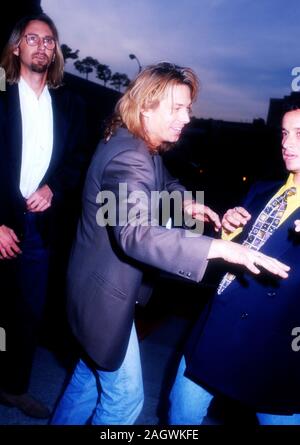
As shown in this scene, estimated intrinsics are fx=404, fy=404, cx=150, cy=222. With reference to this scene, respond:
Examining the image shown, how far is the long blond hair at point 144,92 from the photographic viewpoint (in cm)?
170

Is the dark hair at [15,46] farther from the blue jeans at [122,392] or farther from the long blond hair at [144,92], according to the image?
the blue jeans at [122,392]

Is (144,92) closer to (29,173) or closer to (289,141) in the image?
(289,141)

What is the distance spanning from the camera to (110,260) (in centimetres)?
164

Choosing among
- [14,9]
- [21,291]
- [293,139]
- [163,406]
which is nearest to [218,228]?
[293,139]

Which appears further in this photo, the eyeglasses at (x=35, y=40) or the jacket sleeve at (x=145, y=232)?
the eyeglasses at (x=35, y=40)

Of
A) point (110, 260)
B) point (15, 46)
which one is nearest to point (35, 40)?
point (15, 46)

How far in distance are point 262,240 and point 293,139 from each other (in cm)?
42

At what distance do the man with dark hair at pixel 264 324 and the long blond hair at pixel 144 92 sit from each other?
490 millimetres

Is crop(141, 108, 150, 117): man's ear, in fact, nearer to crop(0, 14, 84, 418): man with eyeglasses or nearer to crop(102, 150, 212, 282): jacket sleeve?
crop(102, 150, 212, 282): jacket sleeve

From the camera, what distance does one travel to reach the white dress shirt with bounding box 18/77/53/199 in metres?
2.35

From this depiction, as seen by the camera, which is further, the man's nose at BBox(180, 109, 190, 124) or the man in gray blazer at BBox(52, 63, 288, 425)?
the man's nose at BBox(180, 109, 190, 124)

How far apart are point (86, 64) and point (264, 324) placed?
77225 millimetres

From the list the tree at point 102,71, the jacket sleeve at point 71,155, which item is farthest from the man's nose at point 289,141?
the tree at point 102,71

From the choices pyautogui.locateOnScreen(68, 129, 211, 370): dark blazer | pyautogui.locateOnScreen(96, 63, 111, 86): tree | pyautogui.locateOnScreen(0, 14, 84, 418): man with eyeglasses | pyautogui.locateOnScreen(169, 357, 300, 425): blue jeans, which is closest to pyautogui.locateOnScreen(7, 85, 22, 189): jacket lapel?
pyautogui.locateOnScreen(0, 14, 84, 418): man with eyeglasses
